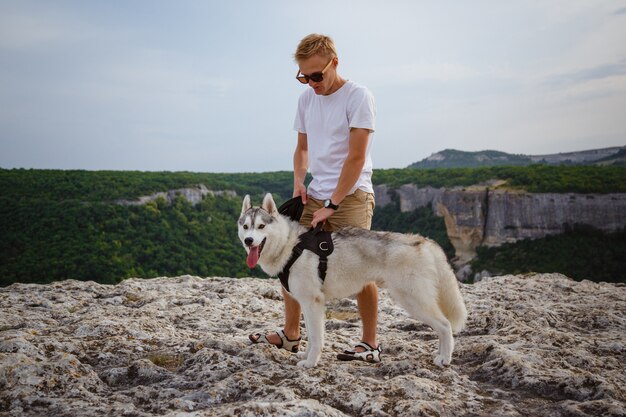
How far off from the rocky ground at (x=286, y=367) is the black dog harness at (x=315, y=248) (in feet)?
3.03

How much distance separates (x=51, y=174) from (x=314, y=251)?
4996cm

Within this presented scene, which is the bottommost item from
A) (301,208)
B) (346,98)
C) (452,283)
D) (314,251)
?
(452,283)

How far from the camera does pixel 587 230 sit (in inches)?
1959

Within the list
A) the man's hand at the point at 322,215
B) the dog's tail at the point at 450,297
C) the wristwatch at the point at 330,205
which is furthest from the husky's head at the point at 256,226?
the dog's tail at the point at 450,297

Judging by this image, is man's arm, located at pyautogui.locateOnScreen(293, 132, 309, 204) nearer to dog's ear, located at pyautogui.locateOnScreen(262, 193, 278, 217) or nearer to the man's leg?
dog's ear, located at pyautogui.locateOnScreen(262, 193, 278, 217)

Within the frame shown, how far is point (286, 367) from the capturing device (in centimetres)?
462

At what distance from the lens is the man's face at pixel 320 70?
185 inches

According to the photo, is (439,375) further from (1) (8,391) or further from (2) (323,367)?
(1) (8,391)

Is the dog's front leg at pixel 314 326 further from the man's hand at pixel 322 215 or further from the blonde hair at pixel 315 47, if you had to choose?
the blonde hair at pixel 315 47

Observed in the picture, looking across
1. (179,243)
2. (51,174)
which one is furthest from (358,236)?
(51,174)

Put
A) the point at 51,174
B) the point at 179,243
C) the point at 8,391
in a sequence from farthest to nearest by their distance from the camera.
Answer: the point at 51,174, the point at 179,243, the point at 8,391

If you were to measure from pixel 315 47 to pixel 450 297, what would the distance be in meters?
2.95

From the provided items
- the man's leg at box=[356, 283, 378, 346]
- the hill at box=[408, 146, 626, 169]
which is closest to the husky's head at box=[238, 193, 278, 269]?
the man's leg at box=[356, 283, 378, 346]

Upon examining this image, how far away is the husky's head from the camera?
4637 millimetres
